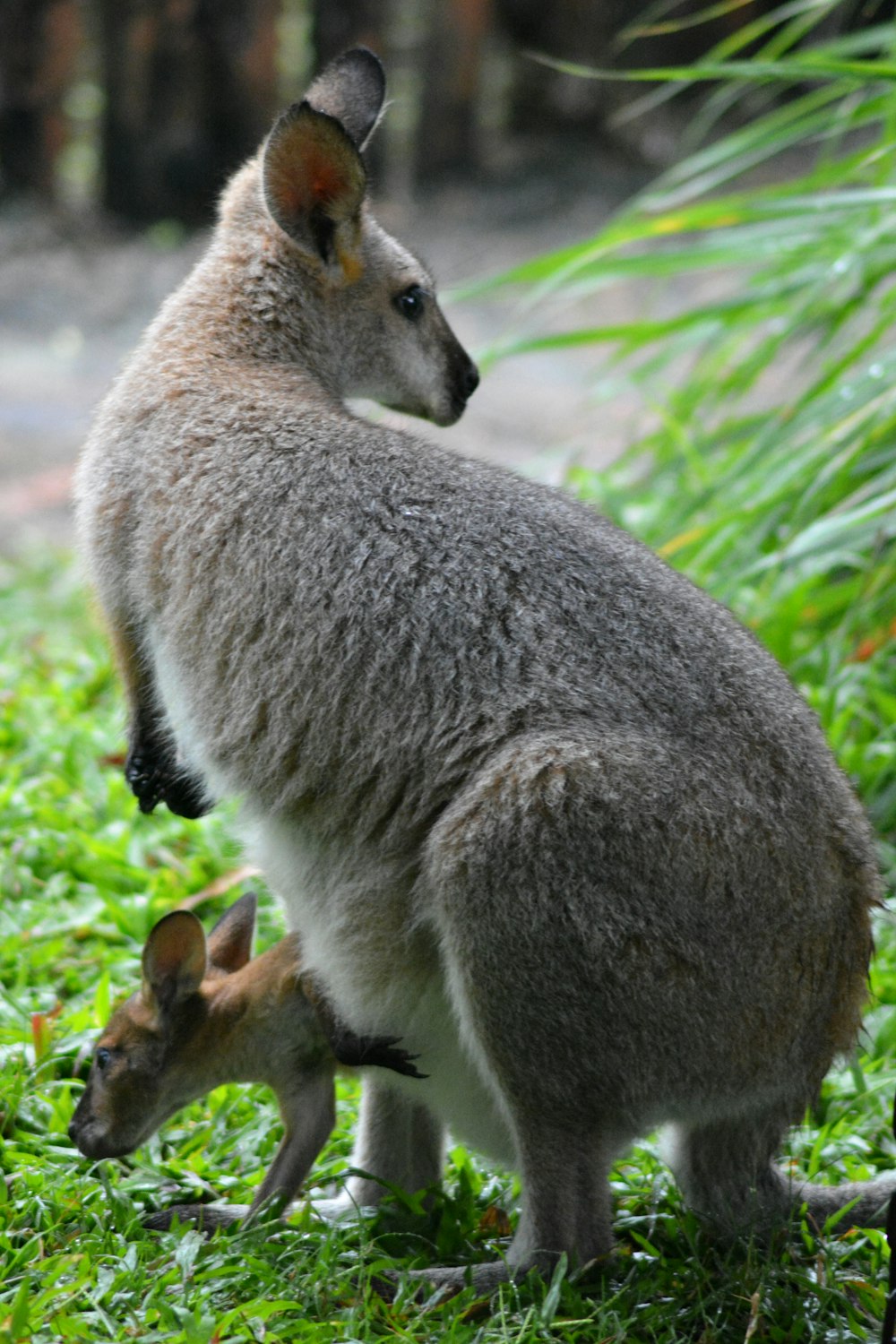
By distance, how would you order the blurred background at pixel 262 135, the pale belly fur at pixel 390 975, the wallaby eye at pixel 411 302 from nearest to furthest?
the pale belly fur at pixel 390 975 → the wallaby eye at pixel 411 302 → the blurred background at pixel 262 135

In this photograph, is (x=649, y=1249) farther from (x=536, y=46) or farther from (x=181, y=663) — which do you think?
(x=536, y=46)

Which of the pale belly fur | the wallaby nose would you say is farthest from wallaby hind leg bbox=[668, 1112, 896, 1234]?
the wallaby nose

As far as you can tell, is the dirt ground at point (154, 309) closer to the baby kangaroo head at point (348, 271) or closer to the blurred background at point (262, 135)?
the blurred background at point (262, 135)

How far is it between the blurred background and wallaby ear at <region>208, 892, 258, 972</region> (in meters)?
5.69

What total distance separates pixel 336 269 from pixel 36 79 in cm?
A: 756

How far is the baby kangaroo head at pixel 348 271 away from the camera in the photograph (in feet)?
11.2

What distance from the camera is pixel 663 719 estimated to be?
2820mm

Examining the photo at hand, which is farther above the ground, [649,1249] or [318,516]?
[318,516]

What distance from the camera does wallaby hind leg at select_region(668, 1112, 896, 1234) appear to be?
2957mm

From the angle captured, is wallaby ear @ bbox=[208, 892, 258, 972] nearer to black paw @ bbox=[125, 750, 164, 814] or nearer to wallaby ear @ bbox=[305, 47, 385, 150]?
black paw @ bbox=[125, 750, 164, 814]

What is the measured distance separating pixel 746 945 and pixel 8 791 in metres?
2.41

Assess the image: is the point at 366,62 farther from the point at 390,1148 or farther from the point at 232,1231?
the point at 232,1231

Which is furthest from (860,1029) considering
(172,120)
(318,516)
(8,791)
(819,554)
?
(172,120)

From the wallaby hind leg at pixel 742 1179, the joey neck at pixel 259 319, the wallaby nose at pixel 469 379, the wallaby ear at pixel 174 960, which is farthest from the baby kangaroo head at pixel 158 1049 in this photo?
the wallaby nose at pixel 469 379
